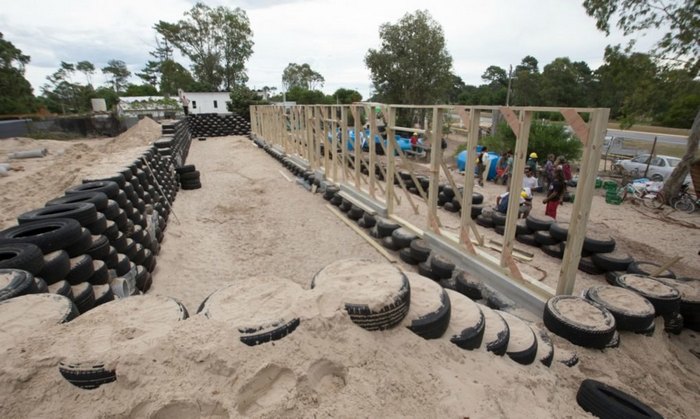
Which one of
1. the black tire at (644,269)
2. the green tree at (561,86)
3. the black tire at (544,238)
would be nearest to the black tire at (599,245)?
the black tire at (644,269)

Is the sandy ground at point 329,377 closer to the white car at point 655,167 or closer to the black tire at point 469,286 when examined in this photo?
the black tire at point 469,286

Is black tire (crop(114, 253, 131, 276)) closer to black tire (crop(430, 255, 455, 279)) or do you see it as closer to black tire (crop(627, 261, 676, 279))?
black tire (crop(430, 255, 455, 279))

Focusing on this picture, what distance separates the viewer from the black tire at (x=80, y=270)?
363 centimetres

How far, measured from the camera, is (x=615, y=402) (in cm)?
266

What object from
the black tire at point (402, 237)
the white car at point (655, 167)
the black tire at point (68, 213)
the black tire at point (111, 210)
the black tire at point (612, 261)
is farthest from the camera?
the white car at point (655, 167)

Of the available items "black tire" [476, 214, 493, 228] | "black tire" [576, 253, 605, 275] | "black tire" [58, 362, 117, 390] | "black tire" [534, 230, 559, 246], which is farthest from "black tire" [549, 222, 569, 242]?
"black tire" [58, 362, 117, 390]

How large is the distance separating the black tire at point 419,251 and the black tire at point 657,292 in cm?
270

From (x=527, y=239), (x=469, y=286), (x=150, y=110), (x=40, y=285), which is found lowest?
(x=527, y=239)

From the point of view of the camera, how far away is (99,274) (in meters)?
3.99

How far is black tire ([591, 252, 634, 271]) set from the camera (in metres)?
5.78

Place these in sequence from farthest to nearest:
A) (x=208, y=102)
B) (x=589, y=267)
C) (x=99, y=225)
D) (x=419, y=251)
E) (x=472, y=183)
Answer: (x=208, y=102) < (x=589, y=267) < (x=419, y=251) < (x=472, y=183) < (x=99, y=225)

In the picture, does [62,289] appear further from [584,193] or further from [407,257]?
[584,193]

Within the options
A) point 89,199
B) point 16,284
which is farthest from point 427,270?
point 89,199

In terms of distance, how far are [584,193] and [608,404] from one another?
2210 mm
